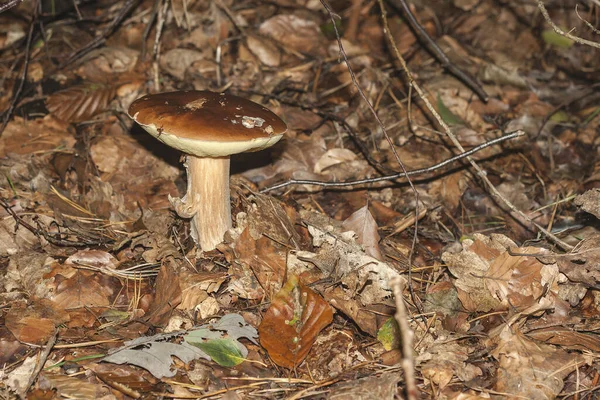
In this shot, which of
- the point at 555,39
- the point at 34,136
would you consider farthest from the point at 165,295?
the point at 555,39

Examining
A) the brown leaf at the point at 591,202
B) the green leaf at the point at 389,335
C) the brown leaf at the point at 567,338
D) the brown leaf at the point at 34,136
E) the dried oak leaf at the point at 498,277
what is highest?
the brown leaf at the point at 591,202

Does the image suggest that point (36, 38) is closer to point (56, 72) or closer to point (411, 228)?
point (56, 72)

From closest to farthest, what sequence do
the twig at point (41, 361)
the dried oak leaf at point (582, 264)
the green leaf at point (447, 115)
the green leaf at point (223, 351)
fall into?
1. the twig at point (41, 361)
2. the green leaf at point (223, 351)
3. the dried oak leaf at point (582, 264)
4. the green leaf at point (447, 115)

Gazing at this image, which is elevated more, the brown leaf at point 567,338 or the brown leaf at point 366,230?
the brown leaf at point 366,230

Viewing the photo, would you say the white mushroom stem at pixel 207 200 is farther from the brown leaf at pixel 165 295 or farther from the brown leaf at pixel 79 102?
the brown leaf at pixel 79 102

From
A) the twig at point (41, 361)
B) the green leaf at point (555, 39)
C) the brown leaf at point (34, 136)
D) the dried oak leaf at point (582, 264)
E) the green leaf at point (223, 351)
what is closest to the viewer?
the twig at point (41, 361)

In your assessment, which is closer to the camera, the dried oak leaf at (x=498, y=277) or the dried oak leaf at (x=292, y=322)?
the dried oak leaf at (x=292, y=322)

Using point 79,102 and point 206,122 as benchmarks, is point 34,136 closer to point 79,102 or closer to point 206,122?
point 79,102

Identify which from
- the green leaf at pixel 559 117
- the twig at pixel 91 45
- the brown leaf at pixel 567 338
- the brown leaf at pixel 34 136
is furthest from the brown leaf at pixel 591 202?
the twig at pixel 91 45

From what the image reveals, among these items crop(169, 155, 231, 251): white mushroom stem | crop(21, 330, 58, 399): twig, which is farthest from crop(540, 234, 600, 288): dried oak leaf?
crop(21, 330, 58, 399): twig

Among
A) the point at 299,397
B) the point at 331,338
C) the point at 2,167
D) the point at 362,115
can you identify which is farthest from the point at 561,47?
the point at 2,167
